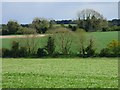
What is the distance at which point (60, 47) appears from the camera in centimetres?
5247

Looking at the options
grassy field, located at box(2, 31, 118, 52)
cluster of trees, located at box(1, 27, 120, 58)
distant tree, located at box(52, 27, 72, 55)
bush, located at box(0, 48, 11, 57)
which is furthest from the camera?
distant tree, located at box(52, 27, 72, 55)

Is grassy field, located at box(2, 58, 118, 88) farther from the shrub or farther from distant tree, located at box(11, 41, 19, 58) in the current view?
distant tree, located at box(11, 41, 19, 58)

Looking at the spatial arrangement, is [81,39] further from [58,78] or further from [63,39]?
[58,78]

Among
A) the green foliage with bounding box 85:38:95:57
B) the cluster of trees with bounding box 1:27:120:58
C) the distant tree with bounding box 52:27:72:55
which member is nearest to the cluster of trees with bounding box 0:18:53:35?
the cluster of trees with bounding box 1:27:120:58

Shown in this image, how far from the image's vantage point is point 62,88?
867cm

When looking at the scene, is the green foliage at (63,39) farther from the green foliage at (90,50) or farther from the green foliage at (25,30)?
the green foliage at (25,30)

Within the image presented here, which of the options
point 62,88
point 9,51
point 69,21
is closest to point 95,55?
point 69,21

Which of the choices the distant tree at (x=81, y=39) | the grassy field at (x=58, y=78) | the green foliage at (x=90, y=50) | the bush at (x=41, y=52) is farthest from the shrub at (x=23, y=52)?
the grassy field at (x=58, y=78)

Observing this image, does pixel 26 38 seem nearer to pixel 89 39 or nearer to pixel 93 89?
pixel 89 39

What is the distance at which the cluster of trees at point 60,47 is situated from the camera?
48844 mm

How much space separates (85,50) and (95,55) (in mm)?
2464

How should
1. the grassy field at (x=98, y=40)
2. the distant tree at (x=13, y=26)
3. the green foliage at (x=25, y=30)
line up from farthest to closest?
the green foliage at (x=25, y=30) < the grassy field at (x=98, y=40) < the distant tree at (x=13, y=26)

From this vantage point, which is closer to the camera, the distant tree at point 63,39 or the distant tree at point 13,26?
the distant tree at point 13,26

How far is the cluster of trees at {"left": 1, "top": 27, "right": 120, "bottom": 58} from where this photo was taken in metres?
48.8
